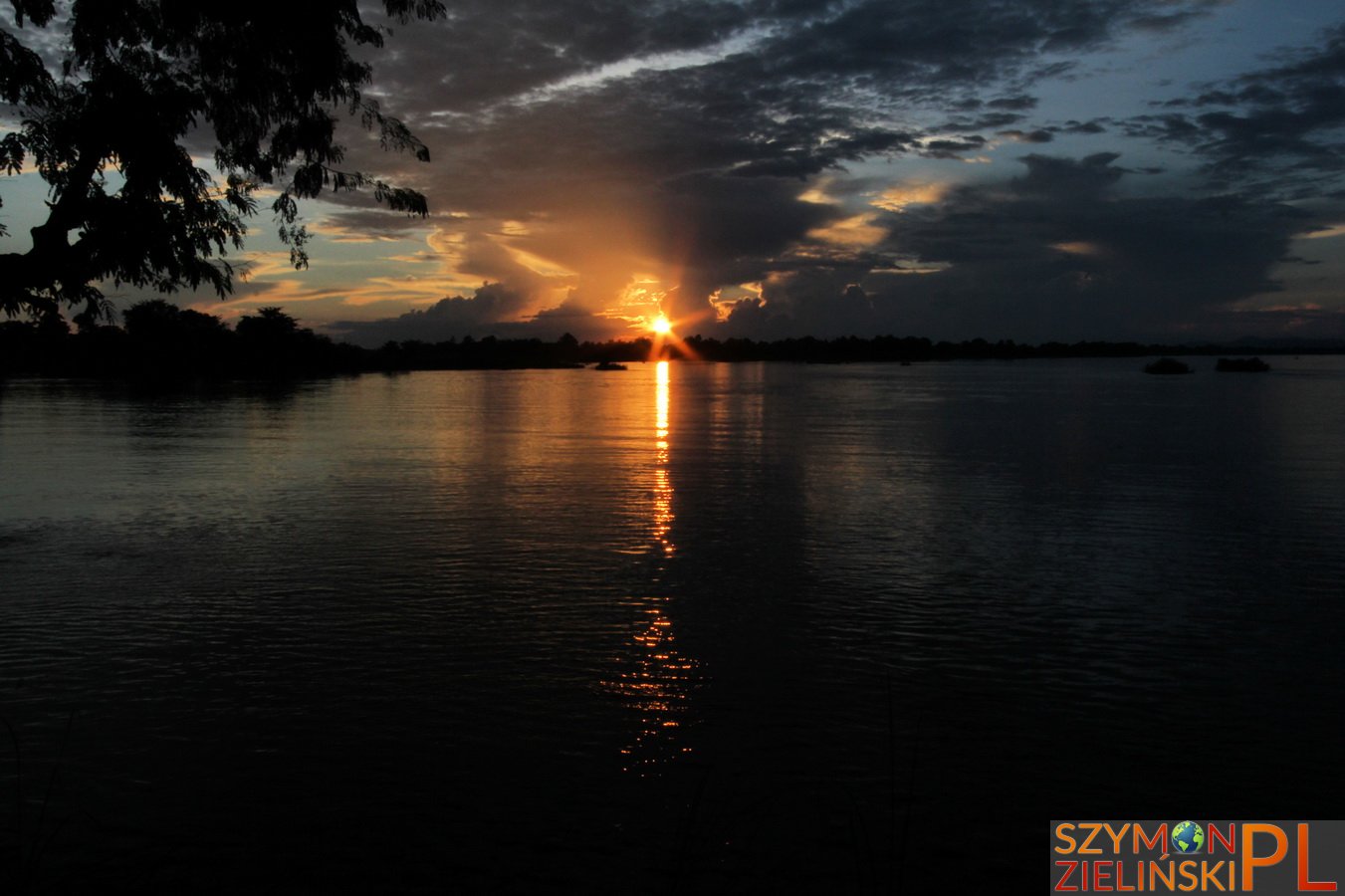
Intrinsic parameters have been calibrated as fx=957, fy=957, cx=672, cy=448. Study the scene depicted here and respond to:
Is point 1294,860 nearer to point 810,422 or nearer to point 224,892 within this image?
point 224,892

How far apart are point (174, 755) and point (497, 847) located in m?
4.34

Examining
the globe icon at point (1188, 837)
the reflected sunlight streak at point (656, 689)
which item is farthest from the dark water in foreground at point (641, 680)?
the globe icon at point (1188, 837)

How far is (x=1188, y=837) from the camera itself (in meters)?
9.49

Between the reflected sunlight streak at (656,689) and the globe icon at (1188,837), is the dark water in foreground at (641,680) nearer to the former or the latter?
the reflected sunlight streak at (656,689)

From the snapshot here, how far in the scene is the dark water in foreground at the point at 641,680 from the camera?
9.22 metres

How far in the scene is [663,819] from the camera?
31.6 feet

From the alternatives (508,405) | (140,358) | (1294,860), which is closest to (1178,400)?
(508,405)

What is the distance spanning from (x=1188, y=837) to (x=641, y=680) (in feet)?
22.7

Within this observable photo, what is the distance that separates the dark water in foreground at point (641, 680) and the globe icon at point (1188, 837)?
298 mm

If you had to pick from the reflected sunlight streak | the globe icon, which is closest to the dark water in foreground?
the reflected sunlight streak

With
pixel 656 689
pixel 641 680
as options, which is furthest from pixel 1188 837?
pixel 641 680

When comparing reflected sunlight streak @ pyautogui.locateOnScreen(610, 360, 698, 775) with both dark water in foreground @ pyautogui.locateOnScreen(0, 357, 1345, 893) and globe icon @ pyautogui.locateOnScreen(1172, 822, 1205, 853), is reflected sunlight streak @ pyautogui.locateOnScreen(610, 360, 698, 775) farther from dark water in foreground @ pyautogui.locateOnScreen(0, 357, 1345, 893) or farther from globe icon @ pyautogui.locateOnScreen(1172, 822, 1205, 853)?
globe icon @ pyautogui.locateOnScreen(1172, 822, 1205, 853)

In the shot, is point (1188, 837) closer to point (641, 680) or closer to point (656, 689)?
point (656, 689)

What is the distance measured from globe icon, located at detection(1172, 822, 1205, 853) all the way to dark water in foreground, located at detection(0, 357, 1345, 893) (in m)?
0.30
